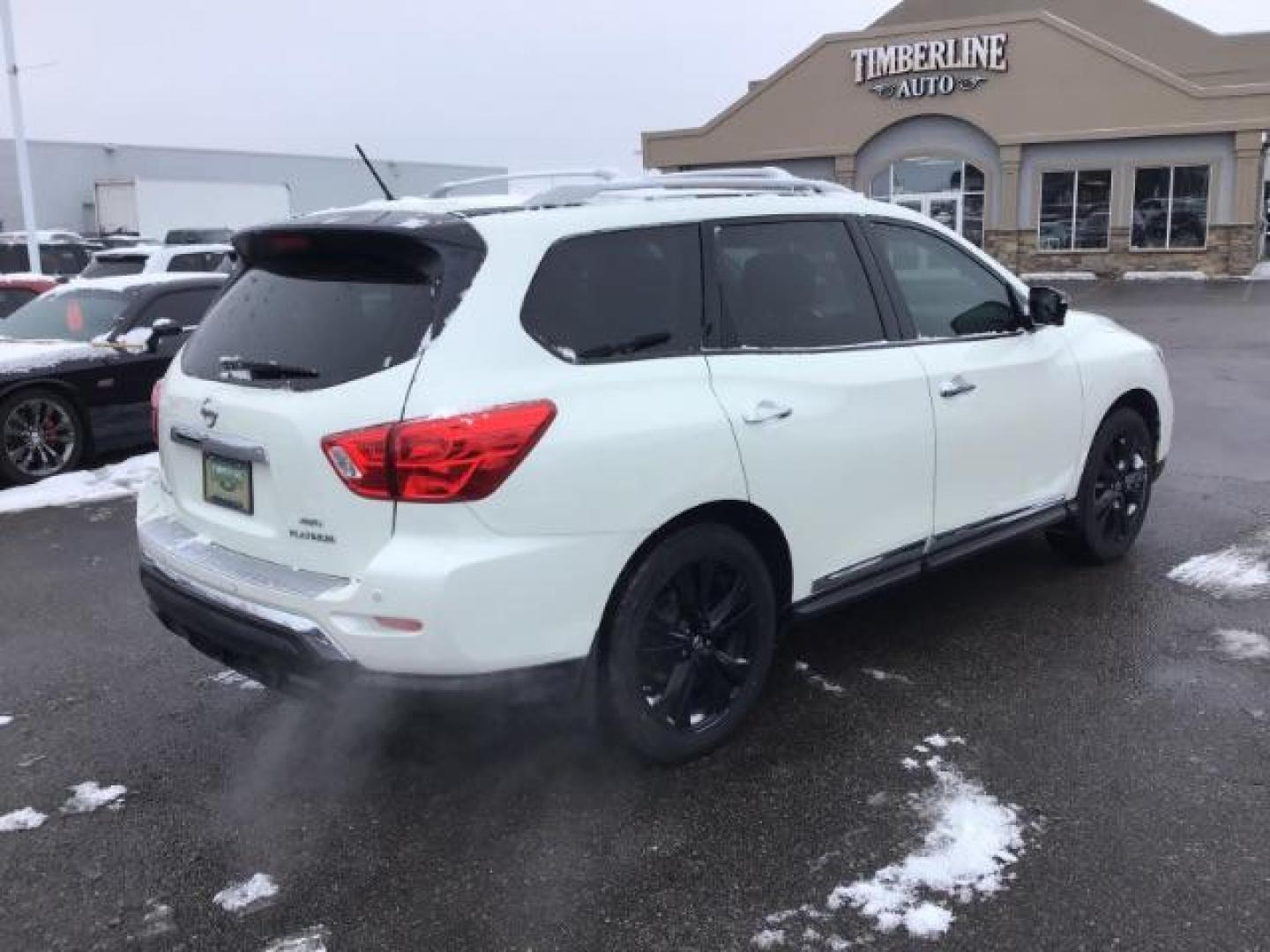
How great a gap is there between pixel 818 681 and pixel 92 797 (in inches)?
101

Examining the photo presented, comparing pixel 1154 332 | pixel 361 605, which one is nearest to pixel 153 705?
pixel 361 605

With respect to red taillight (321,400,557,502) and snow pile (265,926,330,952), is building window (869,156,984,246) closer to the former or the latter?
red taillight (321,400,557,502)

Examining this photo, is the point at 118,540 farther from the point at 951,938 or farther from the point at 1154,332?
the point at 1154,332

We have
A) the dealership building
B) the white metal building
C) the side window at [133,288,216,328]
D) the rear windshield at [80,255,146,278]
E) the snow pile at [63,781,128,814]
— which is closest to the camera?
the snow pile at [63,781,128,814]

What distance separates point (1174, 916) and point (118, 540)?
19.5 ft

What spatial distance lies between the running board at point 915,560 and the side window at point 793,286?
822 mm

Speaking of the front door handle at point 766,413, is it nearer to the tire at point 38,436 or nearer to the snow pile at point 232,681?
the snow pile at point 232,681

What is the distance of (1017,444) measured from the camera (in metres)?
4.79

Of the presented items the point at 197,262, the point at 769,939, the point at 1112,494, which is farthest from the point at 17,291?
the point at 769,939

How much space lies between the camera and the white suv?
3125mm

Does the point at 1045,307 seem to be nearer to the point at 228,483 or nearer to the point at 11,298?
the point at 228,483

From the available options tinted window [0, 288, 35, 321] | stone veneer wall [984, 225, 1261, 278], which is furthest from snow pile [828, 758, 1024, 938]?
stone veneer wall [984, 225, 1261, 278]

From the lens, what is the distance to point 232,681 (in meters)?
4.61

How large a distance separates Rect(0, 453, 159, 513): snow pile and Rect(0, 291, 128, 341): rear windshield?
1200mm
